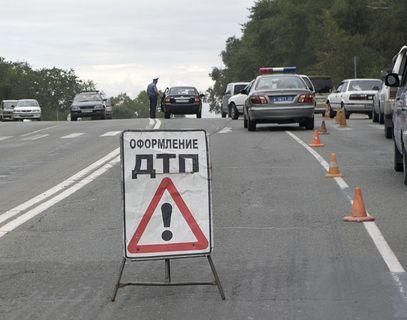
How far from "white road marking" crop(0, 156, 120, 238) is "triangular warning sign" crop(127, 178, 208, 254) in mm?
3213

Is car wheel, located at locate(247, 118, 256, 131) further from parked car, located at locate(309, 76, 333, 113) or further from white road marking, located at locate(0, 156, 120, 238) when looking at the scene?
parked car, located at locate(309, 76, 333, 113)

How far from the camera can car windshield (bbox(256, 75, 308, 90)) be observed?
23.3 metres

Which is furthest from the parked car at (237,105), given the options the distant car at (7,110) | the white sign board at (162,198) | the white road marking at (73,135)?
the white sign board at (162,198)

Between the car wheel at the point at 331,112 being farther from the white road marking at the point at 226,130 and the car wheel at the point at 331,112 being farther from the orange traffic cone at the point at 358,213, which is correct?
the orange traffic cone at the point at 358,213

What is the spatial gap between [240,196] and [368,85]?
20996mm

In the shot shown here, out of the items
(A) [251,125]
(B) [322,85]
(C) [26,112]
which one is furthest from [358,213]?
(C) [26,112]

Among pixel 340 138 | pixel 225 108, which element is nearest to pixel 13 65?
pixel 225 108

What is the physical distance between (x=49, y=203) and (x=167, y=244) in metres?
5.39

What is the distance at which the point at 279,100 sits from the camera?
22938mm

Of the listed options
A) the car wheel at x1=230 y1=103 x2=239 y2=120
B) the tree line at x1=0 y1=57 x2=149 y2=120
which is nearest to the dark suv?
the car wheel at x1=230 y1=103 x2=239 y2=120

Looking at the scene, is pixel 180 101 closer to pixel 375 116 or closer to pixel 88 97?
pixel 88 97

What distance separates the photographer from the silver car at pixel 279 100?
22.9 m

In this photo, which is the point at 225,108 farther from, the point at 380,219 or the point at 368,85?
the point at 380,219

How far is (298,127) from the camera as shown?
25.7 metres
